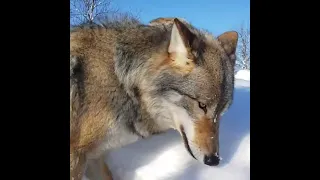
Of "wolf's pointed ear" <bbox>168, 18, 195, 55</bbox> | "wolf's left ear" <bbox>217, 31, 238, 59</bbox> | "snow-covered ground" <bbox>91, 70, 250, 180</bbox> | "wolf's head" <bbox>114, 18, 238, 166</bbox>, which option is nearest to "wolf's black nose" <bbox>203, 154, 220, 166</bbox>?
"wolf's head" <bbox>114, 18, 238, 166</bbox>

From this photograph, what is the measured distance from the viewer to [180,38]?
3580 millimetres

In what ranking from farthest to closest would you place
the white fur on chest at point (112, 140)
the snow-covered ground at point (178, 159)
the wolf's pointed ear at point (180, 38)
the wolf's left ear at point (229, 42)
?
the snow-covered ground at point (178, 159) < the wolf's left ear at point (229, 42) < the white fur on chest at point (112, 140) < the wolf's pointed ear at point (180, 38)

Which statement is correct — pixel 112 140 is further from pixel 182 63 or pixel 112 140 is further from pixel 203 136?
pixel 182 63

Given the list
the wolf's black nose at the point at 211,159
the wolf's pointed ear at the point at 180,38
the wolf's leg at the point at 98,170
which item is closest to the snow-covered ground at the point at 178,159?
the wolf's leg at the point at 98,170

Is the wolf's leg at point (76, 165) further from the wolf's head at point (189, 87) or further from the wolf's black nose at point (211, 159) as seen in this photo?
the wolf's black nose at point (211, 159)

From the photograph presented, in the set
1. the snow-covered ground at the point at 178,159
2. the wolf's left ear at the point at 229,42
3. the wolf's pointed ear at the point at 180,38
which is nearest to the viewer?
the wolf's pointed ear at the point at 180,38

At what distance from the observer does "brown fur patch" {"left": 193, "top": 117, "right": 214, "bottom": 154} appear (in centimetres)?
356

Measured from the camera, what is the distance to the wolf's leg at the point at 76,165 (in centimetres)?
356

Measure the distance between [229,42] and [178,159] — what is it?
4.91 ft
